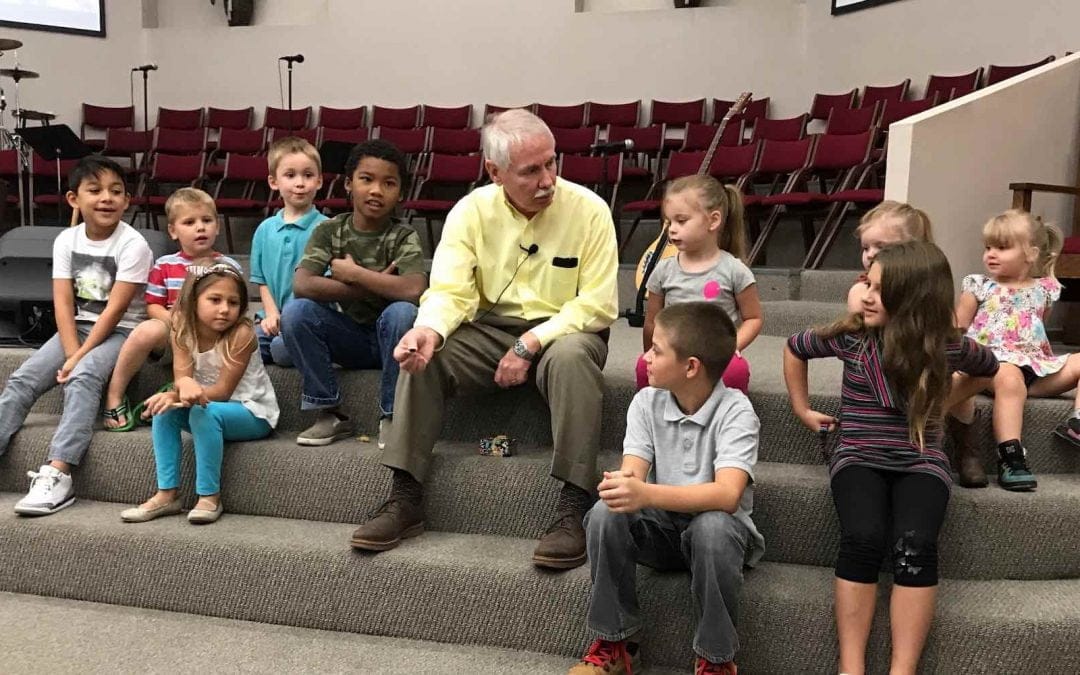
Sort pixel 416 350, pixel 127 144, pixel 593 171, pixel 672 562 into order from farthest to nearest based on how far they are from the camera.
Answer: pixel 127 144 < pixel 593 171 < pixel 416 350 < pixel 672 562

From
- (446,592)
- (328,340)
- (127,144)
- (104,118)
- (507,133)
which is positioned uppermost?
(104,118)

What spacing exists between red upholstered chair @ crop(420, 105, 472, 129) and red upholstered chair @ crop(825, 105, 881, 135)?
2.91 m

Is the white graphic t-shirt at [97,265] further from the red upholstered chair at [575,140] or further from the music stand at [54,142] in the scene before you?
the red upholstered chair at [575,140]

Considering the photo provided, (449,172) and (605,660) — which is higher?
(449,172)

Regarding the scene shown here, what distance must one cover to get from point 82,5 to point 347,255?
732 cm

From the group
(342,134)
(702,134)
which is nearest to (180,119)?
(342,134)

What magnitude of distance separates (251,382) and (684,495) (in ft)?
4.20

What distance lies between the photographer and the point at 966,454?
197 cm

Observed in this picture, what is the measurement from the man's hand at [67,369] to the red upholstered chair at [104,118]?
605cm

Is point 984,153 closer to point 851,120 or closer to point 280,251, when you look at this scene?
point 851,120

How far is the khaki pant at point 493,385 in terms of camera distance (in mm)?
1878

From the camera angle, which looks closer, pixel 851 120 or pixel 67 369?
pixel 67 369

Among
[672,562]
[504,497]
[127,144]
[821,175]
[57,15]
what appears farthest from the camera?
[57,15]

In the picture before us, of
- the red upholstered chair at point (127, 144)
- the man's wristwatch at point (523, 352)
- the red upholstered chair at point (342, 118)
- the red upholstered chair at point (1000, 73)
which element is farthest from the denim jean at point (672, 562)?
the red upholstered chair at point (127, 144)
